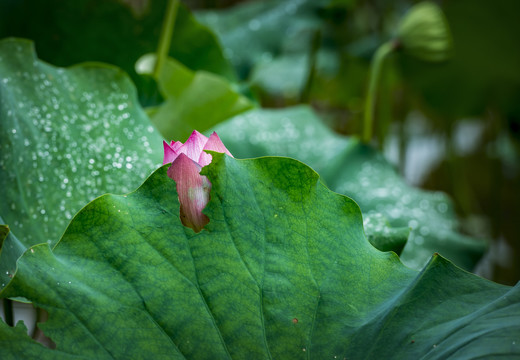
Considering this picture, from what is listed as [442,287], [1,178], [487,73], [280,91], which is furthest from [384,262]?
[487,73]

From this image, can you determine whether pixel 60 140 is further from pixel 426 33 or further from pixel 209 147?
pixel 426 33

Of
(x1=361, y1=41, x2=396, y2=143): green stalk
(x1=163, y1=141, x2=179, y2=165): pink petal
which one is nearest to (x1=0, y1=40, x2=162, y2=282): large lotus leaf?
(x1=163, y1=141, x2=179, y2=165): pink petal

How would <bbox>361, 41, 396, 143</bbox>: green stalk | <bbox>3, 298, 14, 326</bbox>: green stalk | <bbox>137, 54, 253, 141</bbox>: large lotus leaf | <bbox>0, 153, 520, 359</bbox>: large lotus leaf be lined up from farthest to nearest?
<bbox>361, 41, 396, 143</bbox>: green stalk
<bbox>137, 54, 253, 141</bbox>: large lotus leaf
<bbox>3, 298, 14, 326</bbox>: green stalk
<bbox>0, 153, 520, 359</bbox>: large lotus leaf

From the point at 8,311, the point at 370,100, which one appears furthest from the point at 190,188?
the point at 370,100

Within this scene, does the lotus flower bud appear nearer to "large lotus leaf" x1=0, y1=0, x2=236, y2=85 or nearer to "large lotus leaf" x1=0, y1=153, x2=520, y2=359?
"large lotus leaf" x1=0, y1=0, x2=236, y2=85

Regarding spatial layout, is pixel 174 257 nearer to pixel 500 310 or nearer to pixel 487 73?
pixel 500 310

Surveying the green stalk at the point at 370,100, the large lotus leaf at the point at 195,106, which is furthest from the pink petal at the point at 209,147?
the green stalk at the point at 370,100

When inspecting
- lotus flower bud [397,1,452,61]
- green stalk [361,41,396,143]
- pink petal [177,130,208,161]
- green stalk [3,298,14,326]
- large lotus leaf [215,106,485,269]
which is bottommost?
green stalk [3,298,14,326]
